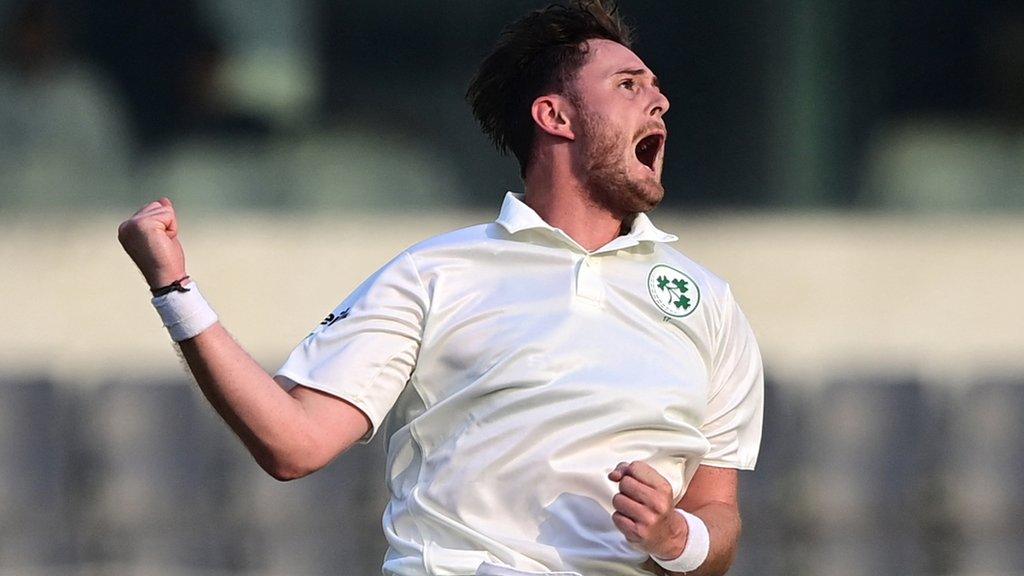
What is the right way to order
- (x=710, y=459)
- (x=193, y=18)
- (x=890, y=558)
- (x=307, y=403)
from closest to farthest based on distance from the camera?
(x=307, y=403), (x=710, y=459), (x=890, y=558), (x=193, y=18)

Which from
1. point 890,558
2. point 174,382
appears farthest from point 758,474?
point 174,382

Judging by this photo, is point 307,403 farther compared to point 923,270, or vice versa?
point 923,270

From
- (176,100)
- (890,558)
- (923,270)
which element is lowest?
(890,558)

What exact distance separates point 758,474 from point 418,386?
343cm

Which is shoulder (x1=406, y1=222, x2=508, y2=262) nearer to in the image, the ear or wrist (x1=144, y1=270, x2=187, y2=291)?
the ear

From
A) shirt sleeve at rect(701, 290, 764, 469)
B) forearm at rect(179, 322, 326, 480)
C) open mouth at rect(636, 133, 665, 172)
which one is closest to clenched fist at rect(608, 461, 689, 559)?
shirt sleeve at rect(701, 290, 764, 469)

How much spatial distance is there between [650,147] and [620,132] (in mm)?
79

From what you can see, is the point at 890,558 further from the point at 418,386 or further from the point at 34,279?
the point at 34,279

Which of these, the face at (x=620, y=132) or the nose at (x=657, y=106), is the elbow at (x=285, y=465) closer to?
the face at (x=620, y=132)

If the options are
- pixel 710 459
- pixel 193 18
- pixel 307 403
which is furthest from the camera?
pixel 193 18

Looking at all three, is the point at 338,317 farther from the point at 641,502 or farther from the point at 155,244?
the point at 641,502

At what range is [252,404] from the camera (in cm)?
306

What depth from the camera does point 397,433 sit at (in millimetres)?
3389

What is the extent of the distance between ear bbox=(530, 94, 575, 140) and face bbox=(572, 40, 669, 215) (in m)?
0.02
